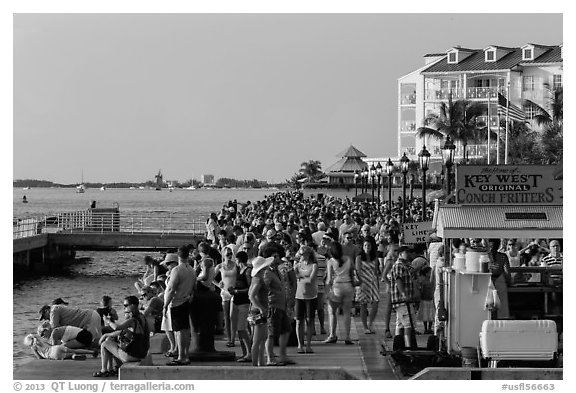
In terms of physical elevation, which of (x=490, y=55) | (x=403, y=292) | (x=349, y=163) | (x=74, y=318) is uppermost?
(x=490, y=55)

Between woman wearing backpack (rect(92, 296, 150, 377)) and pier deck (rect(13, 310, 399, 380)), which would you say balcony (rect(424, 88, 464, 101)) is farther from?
woman wearing backpack (rect(92, 296, 150, 377))

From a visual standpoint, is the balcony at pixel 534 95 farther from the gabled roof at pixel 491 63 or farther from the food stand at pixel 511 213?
the food stand at pixel 511 213

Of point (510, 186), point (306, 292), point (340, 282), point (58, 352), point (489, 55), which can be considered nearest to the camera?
point (510, 186)

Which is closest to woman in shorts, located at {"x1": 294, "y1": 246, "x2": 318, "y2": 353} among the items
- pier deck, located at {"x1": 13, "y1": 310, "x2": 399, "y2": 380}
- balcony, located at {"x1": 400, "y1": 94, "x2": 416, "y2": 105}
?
pier deck, located at {"x1": 13, "y1": 310, "x2": 399, "y2": 380}

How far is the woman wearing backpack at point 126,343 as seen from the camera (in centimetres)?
1298

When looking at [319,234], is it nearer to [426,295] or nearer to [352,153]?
[426,295]

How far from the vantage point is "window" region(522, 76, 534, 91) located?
8169 centimetres

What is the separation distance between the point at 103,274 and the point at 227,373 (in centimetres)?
3646

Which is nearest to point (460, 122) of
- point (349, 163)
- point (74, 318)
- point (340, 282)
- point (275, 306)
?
point (349, 163)

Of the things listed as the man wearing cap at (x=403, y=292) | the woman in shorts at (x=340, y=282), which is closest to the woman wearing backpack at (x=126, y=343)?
the woman in shorts at (x=340, y=282)

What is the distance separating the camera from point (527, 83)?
82.1 m

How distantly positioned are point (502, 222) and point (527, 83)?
7053cm

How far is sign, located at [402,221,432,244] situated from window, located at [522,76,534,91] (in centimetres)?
6584
